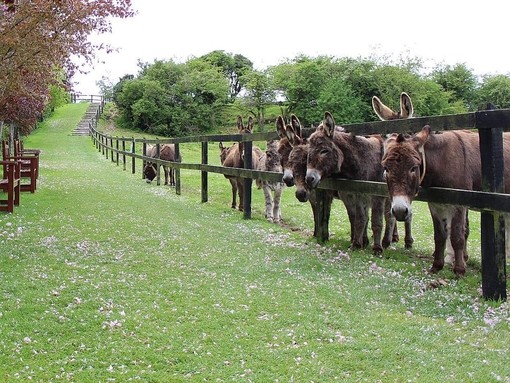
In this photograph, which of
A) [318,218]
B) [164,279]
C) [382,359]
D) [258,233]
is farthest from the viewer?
[258,233]

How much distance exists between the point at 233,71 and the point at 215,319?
257 ft

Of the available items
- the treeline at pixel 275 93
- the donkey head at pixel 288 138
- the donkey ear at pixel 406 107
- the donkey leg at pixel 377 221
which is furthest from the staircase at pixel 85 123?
the donkey ear at pixel 406 107

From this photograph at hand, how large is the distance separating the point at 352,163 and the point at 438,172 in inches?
66.5

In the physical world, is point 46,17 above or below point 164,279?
above

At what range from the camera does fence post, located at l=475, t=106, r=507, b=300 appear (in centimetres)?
441

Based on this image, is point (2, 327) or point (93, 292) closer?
point (2, 327)

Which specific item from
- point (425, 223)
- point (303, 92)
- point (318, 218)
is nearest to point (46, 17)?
point (318, 218)

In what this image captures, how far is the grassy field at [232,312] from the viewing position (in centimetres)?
320

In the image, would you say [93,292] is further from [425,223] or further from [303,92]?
Result: [303,92]

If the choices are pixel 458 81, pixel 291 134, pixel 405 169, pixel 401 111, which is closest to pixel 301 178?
Answer: pixel 291 134

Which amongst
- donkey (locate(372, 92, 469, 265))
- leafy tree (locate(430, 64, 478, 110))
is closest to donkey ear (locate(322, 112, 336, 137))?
donkey (locate(372, 92, 469, 265))

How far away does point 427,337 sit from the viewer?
3.65 meters

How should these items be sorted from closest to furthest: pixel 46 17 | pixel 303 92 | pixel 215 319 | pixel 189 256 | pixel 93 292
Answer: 1. pixel 215 319
2. pixel 93 292
3. pixel 189 256
4. pixel 46 17
5. pixel 303 92

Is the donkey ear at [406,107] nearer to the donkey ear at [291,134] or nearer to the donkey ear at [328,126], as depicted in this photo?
the donkey ear at [328,126]
